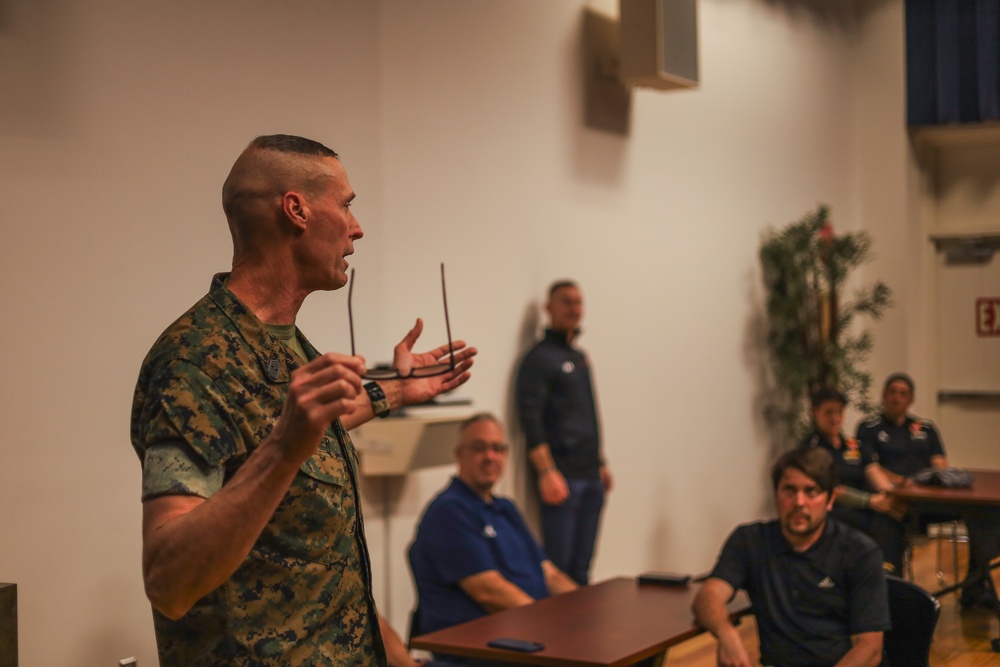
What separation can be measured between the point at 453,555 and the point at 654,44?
3.58m

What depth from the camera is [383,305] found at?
15.9 ft

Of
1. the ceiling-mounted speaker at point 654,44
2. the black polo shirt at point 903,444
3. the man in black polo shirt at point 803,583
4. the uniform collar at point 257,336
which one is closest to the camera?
the uniform collar at point 257,336

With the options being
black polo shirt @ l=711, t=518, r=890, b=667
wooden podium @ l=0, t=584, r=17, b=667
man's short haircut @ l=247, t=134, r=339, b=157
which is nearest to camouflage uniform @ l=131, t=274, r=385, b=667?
man's short haircut @ l=247, t=134, r=339, b=157

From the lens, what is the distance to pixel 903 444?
6.77 metres

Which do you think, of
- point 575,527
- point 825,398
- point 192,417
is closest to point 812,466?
point 575,527

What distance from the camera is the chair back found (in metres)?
3.33

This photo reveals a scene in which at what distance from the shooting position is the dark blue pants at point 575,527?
5719mm

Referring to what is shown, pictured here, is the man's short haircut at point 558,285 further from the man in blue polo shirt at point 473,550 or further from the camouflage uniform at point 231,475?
the camouflage uniform at point 231,475

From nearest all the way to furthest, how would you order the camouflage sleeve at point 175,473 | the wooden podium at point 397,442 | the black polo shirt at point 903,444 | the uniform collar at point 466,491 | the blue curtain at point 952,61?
the camouflage sleeve at point 175,473, the uniform collar at point 466,491, the wooden podium at point 397,442, the black polo shirt at point 903,444, the blue curtain at point 952,61

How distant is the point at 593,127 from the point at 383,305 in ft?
7.25

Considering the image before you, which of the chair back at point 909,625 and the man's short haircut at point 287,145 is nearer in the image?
the man's short haircut at point 287,145

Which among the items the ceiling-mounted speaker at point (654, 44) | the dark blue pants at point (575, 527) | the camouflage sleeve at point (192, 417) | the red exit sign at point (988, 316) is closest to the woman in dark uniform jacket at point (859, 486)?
the dark blue pants at point (575, 527)

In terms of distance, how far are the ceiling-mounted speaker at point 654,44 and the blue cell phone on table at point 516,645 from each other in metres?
4.10

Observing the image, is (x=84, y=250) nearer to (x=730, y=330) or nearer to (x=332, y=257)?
(x=332, y=257)
